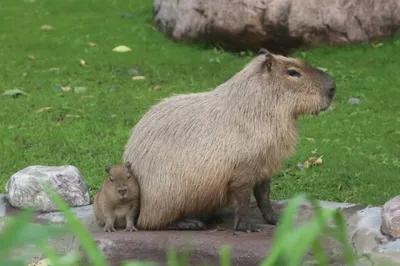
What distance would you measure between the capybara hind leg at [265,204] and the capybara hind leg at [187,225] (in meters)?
0.37

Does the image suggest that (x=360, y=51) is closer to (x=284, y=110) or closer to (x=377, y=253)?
(x=284, y=110)

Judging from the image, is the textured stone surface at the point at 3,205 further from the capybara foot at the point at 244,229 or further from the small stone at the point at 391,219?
the small stone at the point at 391,219

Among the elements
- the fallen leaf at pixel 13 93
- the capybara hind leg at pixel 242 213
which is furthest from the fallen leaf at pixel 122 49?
the capybara hind leg at pixel 242 213

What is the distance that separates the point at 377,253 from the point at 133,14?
355 inches

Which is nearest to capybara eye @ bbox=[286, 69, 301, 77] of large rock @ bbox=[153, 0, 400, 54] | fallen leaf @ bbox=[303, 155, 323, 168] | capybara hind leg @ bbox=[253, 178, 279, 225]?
capybara hind leg @ bbox=[253, 178, 279, 225]

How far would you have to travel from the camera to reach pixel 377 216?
486 centimetres

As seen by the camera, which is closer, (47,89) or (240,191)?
(240,191)

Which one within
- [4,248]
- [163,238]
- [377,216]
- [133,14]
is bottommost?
[133,14]

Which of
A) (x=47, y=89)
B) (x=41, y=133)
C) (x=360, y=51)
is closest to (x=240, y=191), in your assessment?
(x=41, y=133)

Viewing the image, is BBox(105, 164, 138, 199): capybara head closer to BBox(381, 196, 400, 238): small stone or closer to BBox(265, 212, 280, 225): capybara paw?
BBox(265, 212, 280, 225): capybara paw

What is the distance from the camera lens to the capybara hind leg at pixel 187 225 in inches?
203

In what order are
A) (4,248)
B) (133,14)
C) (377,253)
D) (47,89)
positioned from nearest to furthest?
1. (4,248)
2. (377,253)
3. (47,89)
4. (133,14)

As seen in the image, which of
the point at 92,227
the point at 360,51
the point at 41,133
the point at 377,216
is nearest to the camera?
the point at 377,216

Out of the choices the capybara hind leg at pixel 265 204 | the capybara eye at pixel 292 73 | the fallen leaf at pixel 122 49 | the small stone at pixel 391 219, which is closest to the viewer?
the small stone at pixel 391 219
